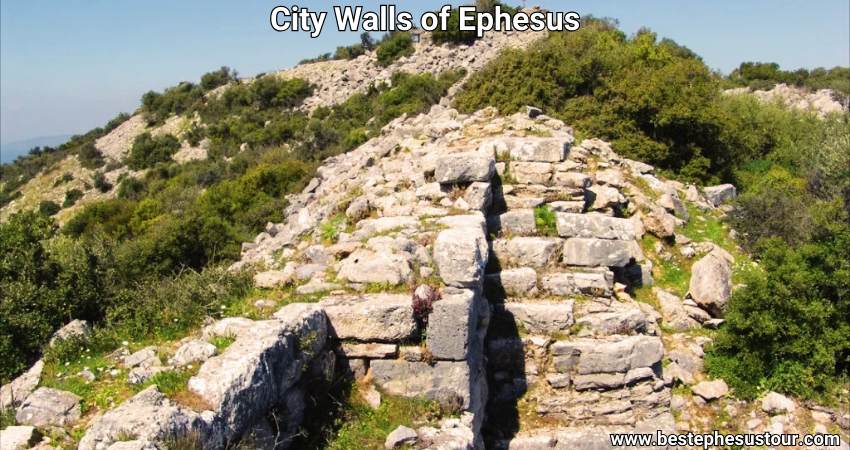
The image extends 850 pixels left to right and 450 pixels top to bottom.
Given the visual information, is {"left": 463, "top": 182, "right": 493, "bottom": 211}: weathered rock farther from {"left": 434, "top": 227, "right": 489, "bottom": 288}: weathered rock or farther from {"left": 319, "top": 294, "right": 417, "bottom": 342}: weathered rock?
{"left": 319, "top": 294, "right": 417, "bottom": 342}: weathered rock

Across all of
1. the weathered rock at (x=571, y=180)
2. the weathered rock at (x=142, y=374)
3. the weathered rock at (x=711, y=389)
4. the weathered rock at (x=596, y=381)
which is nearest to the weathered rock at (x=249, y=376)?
the weathered rock at (x=142, y=374)

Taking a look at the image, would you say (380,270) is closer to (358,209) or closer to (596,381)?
(358,209)

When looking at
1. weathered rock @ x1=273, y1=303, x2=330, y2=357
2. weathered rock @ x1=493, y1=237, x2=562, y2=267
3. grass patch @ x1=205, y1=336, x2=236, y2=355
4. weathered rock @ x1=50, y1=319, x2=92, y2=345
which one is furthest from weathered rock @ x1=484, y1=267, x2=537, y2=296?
weathered rock @ x1=50, y1=319, x2=92, y2=345

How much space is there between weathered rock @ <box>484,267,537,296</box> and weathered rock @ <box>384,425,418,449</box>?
11.2ft

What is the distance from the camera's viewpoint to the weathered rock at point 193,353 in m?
5.21

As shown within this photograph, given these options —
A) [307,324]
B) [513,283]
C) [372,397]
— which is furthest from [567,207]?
[307,324]

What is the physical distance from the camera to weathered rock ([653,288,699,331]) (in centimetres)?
989

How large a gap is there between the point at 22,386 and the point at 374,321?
382 cm

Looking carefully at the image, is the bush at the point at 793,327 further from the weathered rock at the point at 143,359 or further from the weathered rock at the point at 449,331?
the weathered rock at the point at 143,359

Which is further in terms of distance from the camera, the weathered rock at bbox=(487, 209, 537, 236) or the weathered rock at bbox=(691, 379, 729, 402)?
the weathered rock at bbox=(487, 209, 537, 236)

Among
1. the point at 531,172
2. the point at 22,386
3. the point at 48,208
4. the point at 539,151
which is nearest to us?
the point at 22,386

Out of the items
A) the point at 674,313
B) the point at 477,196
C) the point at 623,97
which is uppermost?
the point at 623,97

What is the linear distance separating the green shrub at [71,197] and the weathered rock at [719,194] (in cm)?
3256

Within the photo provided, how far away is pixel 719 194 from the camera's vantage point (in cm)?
1484
